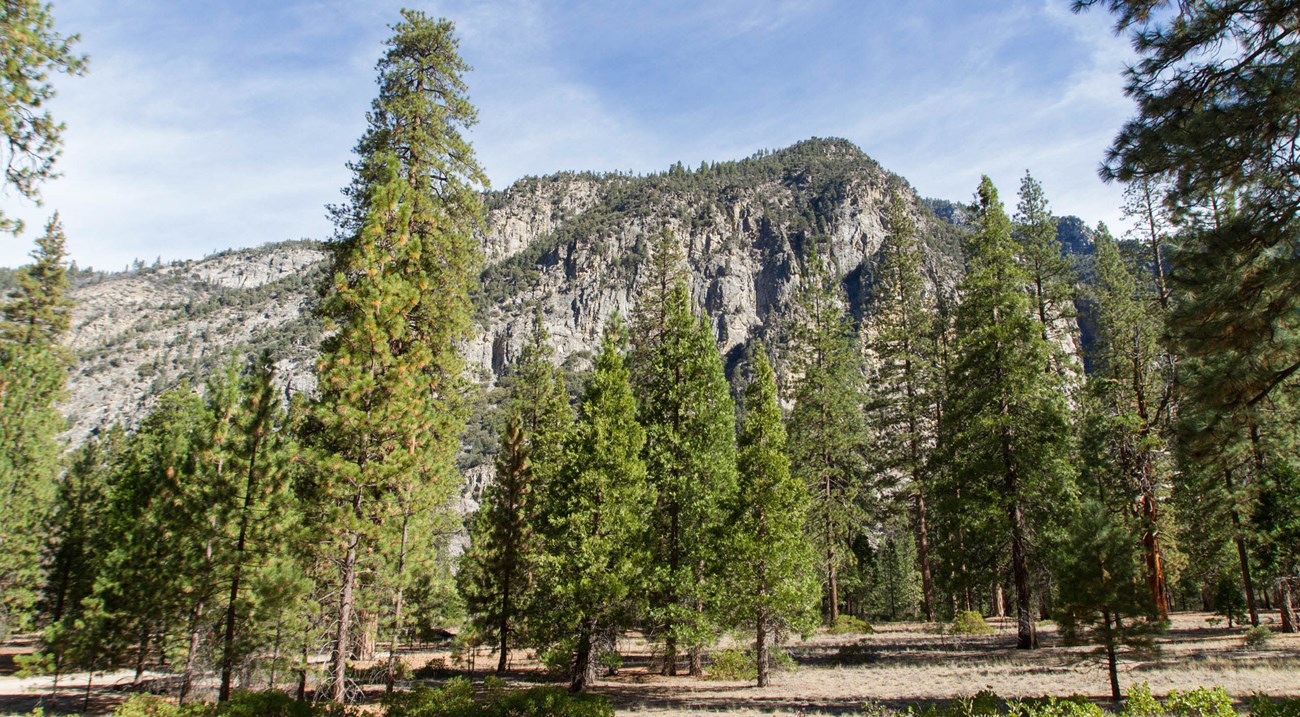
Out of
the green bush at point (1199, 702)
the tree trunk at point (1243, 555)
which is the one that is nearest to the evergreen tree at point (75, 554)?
the green bush at point (1199, 702)

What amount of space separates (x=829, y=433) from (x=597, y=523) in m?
16.7

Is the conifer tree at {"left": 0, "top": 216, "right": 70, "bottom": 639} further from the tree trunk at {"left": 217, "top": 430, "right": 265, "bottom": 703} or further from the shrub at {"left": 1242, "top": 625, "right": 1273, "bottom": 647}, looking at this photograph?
the shrub at {"left": 1242, "top": 625, "right": 1273, "bottom": 647}

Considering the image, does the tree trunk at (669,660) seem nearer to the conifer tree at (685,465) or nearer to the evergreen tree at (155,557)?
the conifer tree at (685,465)

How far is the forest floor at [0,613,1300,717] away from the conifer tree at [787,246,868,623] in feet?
20.5

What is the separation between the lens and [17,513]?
92.9 ft

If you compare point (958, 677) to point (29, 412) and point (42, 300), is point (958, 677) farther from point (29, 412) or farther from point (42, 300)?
point (42, 300)

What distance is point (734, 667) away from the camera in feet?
60.3

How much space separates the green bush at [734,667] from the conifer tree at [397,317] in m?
9.28

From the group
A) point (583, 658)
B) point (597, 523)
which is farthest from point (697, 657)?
point (597, 523)

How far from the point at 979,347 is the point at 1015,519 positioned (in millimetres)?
5360

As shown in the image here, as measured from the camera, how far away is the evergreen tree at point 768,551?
16.5m

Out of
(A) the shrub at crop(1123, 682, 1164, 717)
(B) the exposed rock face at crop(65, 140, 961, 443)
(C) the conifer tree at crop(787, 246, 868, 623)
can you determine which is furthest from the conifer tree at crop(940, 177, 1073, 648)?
(B) the exposed rock face at crop(65, 140, 961, 443)

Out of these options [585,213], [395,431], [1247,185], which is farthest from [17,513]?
[585,213]

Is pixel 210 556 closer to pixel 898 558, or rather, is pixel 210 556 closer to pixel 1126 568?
pixel 1126 568
